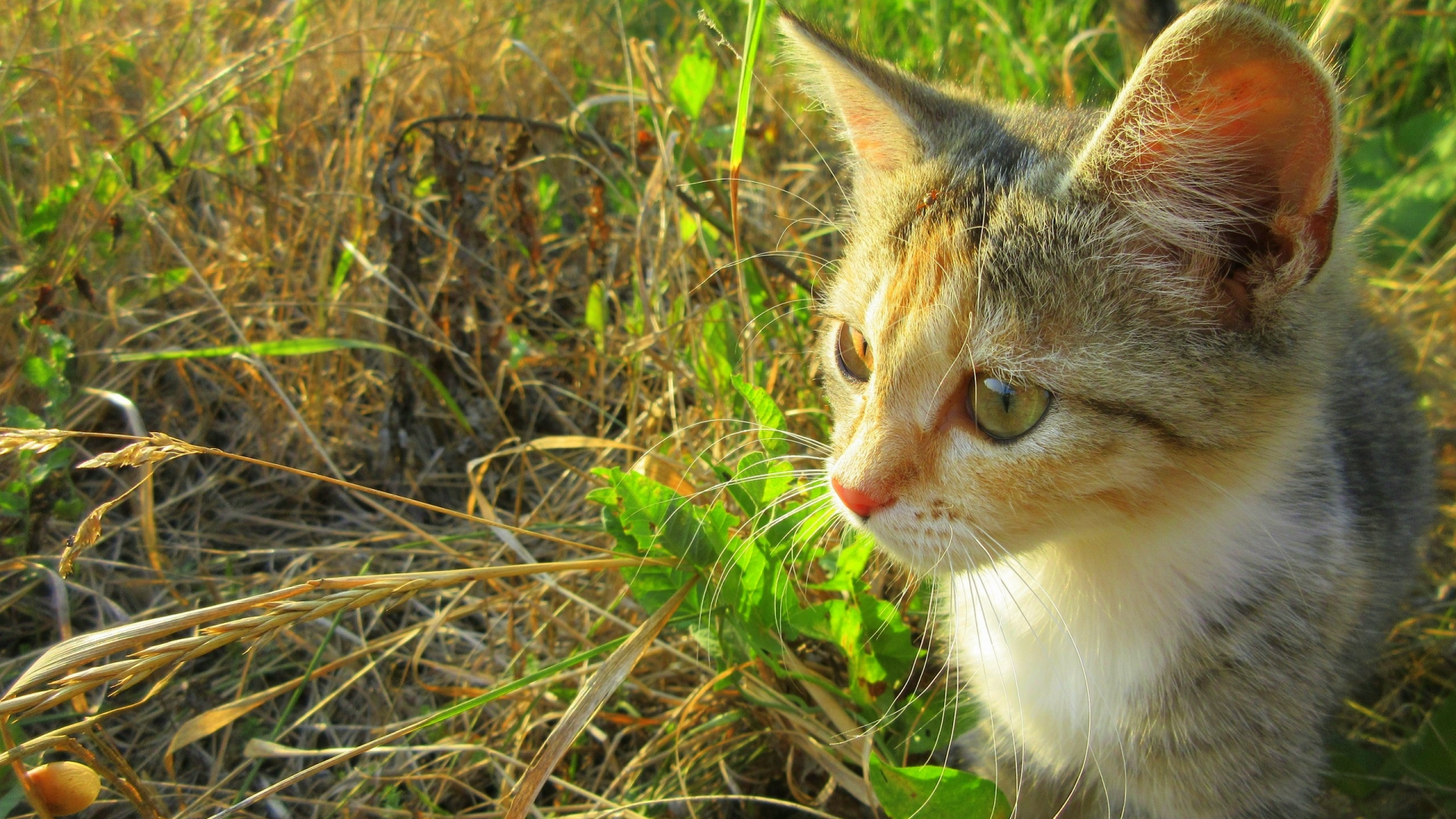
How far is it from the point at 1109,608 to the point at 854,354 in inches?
22.8

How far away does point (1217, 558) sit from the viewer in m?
1.44

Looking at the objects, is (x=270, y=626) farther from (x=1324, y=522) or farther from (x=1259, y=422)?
(x=1324, y=522)

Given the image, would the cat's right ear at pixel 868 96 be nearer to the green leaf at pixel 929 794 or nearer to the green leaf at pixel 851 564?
the green leaf at pixel 851 564

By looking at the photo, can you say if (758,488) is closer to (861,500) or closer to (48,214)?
(861,500)

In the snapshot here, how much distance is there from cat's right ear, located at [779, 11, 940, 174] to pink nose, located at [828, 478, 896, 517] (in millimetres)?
631

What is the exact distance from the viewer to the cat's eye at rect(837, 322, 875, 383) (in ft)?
5.03

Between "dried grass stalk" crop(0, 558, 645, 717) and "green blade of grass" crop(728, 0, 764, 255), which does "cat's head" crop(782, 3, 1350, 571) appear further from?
"dried grass stalk" crop(0, 558, 645, 717)

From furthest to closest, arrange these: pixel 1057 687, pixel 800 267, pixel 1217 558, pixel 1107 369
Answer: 1. pixel 800 267
2. pixel 1057 687
3. pixel 1217 558
4. pixel 1107 369

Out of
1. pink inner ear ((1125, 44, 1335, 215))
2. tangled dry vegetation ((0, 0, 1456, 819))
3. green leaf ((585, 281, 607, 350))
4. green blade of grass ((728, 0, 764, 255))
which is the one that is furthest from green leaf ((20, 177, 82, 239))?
pink inner ear ((1125, 44, 1335, 215))

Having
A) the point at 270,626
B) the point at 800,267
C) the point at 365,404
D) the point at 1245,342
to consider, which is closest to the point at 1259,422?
the point at 1245,342

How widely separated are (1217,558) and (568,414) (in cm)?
178

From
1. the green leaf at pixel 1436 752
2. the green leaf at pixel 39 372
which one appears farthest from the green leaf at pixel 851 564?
the green leaf at pixel 39 372

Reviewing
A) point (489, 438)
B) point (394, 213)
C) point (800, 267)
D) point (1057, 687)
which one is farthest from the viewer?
point (800, 267)

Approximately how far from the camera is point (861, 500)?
1320 millimetres
